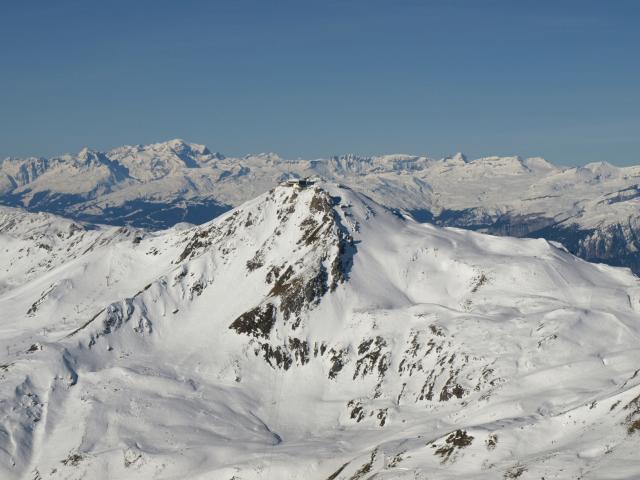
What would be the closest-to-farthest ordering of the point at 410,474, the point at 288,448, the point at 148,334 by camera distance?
the point at 410,474, the point at 288,448, the point at 148,334

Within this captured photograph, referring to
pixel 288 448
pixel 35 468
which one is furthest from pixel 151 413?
pixel 288 448

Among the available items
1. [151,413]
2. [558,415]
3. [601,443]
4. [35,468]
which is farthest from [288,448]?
[601,443]

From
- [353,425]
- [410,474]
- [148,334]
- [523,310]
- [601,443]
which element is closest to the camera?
[601,443]

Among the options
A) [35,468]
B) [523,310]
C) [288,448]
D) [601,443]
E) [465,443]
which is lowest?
[35,468]

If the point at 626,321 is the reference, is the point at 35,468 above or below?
below

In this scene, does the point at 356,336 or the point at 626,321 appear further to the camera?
the point at 356,336

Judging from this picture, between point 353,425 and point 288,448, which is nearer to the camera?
point 288,448

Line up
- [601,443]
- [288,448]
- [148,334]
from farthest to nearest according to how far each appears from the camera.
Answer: [148,334]
[288,448]
[601,443]

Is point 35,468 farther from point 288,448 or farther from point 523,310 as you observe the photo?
point 523,310

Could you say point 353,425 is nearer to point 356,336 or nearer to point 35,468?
point 356,336
